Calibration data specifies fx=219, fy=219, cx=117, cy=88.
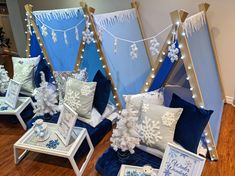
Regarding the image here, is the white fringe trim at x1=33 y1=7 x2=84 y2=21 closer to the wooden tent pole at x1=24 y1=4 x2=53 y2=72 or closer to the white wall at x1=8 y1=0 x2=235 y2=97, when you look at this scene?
the wooden tent pole at x1=24 y1=4 x2=53 y2=72

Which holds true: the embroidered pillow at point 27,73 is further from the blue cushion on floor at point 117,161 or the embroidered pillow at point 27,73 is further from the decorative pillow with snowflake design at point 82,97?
the blue cushion on floor at point 117,161

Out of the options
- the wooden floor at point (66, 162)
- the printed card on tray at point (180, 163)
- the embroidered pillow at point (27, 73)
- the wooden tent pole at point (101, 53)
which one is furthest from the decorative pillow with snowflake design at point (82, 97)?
the printed card on tray at point (180, 163)

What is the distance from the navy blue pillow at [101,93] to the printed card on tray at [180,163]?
1.12 metres

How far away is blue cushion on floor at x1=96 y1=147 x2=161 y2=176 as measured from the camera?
74.2 inches

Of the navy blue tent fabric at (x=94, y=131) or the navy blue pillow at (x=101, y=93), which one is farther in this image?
the navy blue pillow at (x=101, y=93)

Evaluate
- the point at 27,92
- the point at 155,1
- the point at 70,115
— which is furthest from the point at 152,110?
the point at 27,92

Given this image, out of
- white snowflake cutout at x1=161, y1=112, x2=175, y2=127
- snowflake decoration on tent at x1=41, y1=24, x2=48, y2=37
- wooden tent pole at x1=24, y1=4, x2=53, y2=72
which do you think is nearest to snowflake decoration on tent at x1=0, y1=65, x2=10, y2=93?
wooden tent pole at x1=24, y1=4, x2=53, y2=72

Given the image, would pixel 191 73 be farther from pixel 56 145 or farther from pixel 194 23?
pixel 56 145

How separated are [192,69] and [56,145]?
4.72ft

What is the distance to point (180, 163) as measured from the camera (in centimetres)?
160

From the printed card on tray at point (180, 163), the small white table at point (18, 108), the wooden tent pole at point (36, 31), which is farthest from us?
the wooden tent pole at point (36, 31)

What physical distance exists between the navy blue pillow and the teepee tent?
0.47 meters

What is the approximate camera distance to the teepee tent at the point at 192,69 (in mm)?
1851

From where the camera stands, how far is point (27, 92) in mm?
3277
